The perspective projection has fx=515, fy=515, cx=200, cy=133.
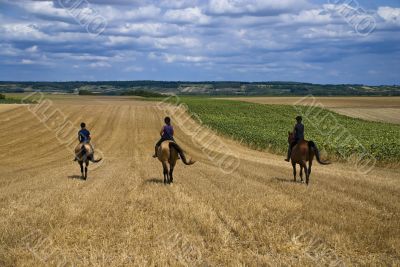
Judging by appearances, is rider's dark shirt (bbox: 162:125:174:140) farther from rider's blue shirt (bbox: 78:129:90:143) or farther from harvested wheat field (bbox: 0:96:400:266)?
rider's blue shirt (bbox: 78:129:90:143)

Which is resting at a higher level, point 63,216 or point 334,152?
point 63,216

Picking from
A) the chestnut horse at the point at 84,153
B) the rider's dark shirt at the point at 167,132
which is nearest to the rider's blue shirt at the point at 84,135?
the chestnut horse at the point at 84,153

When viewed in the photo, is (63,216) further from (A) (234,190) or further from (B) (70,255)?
(A) (234,190)

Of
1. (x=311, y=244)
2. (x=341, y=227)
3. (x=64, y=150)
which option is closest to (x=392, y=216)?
(x=341, y=227)

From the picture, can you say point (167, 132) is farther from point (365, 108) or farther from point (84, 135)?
point (365, 108)

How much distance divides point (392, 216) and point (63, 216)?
781cm

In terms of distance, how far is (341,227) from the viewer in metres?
10.9

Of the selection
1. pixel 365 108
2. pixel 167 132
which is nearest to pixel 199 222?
pixel 167 132

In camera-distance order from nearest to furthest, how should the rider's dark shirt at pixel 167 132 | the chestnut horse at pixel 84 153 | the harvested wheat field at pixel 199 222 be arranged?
the harvested wheat field at pixel 199 222, the rider's dark shirt at pixel 167 132, the chestnut horse at pixel 84 153

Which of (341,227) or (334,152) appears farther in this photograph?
(334,152)

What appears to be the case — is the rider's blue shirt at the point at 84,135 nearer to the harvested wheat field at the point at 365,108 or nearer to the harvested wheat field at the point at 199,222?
the harvested wheat field at the point at 199,222

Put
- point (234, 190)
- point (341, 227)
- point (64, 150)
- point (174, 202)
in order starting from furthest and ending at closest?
point (64, 150) → point (234, 190) → point (174, 202) → point (341, 227)

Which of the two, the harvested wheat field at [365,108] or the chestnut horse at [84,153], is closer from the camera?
the chestnut horse at [84,153]

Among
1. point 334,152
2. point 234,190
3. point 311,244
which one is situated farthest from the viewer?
point 334,152
